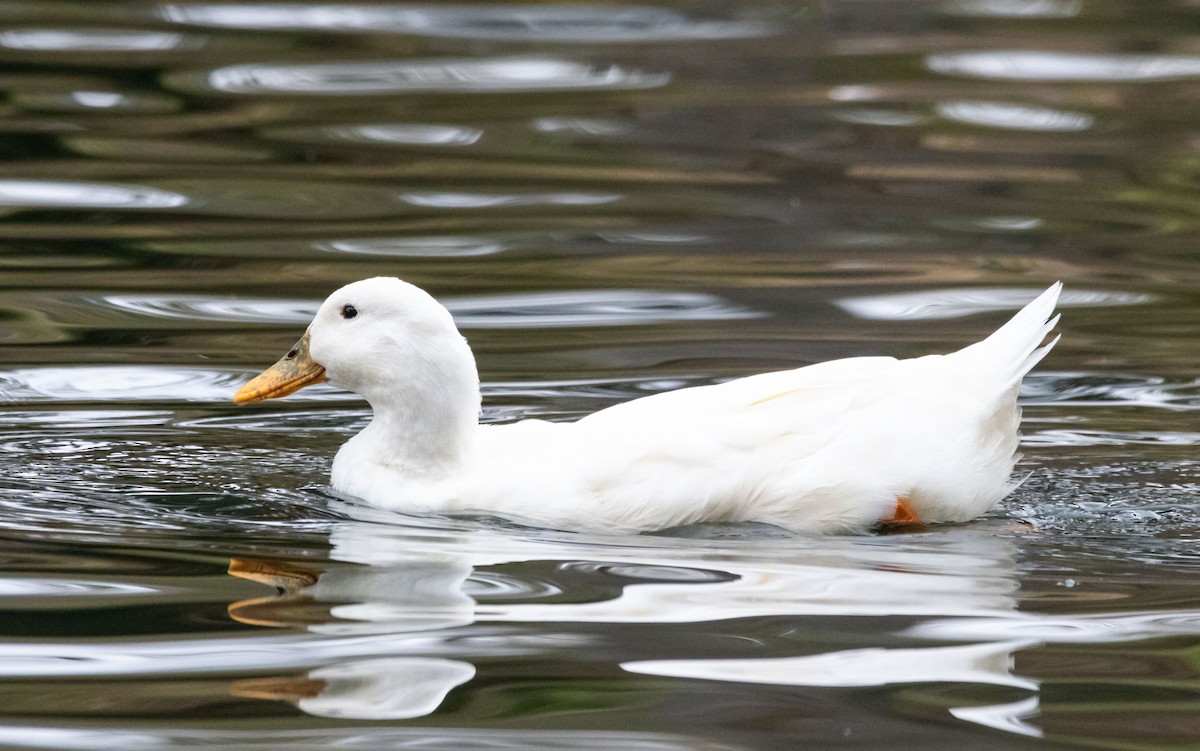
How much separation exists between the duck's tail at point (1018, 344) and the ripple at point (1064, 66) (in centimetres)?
923

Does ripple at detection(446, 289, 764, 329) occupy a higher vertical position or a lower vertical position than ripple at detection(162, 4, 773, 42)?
lower

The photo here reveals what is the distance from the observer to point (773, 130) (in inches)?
563

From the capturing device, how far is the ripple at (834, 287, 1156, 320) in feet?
33.5

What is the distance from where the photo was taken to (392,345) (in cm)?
684

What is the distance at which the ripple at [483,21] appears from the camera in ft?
54.2

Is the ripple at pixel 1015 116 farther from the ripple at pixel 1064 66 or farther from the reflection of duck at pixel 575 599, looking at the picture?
the reflection of duck at pixel 575 599

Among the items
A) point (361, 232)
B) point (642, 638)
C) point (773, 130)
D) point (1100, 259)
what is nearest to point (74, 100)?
point (361, 232)

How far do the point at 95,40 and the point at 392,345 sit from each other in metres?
10.0

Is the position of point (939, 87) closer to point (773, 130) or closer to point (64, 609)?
point (773, 130)

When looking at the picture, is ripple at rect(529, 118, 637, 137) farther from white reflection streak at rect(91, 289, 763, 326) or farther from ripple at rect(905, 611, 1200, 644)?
ripple at rect(905, 611, 1200, 644)

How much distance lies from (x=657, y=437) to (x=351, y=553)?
1062 millimetres

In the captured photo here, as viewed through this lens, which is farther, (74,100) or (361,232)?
(74,100)

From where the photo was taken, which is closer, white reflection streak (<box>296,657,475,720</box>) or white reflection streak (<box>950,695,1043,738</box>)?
white reflection streak (<box>950,695,1043,738</box>)

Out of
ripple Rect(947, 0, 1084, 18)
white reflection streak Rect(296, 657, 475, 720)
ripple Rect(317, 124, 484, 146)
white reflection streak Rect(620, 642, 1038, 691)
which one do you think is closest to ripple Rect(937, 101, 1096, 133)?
ripple Rect(947, 0, 1084, 18)
